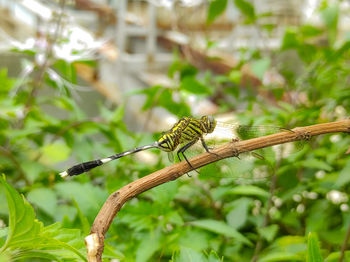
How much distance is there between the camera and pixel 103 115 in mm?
784

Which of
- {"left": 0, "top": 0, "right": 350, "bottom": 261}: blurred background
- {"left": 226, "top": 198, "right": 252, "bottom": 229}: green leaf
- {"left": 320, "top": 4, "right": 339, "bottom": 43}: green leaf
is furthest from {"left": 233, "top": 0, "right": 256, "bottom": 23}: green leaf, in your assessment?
{"left": 226, "top": 198, "right": 252, "bottom": 229}: green leaf

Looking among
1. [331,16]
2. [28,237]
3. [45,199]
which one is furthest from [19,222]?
[331,16]

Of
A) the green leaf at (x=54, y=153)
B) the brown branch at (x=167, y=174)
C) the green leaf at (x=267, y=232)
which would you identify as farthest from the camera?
the green leaf at (x=54, y=153)

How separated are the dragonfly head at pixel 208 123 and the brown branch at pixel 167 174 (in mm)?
84

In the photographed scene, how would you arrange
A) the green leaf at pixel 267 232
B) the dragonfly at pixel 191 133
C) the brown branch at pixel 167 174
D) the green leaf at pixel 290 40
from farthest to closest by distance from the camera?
the green leaf at pixel 290 40 < the green leaf at pixel 267 232 < the dragonfly at pixel 191 133 < the brown branch at pixel 167 174

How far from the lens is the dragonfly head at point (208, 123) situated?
0.43 meters

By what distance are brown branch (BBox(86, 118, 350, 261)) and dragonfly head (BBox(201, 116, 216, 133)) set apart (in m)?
0.08

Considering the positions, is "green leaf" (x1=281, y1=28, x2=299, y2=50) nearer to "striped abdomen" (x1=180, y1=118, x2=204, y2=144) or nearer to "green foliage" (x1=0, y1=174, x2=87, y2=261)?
"striped abdomen" (x1=180, y1=118, x2=204, y2=144)

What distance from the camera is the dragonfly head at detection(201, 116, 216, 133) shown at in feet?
1.40

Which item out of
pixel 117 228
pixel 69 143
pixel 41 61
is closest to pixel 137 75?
pixel 41 61

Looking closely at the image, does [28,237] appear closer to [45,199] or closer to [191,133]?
[191,133]

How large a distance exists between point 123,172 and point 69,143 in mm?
126

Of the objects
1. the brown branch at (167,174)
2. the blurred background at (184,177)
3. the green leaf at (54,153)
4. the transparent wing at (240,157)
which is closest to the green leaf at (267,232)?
the blurred background at (184,177)

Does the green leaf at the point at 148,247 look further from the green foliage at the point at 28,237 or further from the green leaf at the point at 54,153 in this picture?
the green leaf at the point at 54,153
